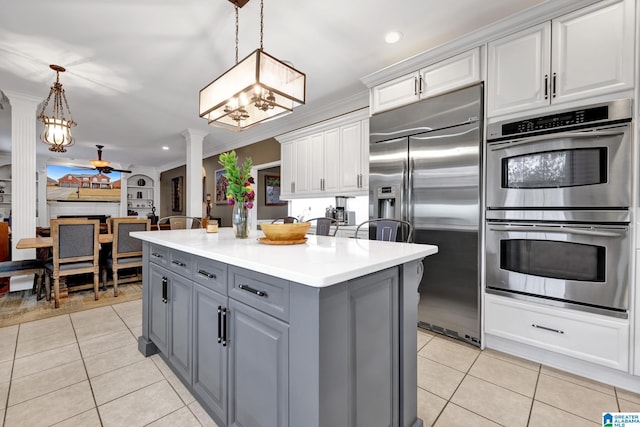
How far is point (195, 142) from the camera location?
5.59 m

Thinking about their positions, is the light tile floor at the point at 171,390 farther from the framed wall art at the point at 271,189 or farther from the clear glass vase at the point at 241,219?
the framed wall art at the point at 271,189

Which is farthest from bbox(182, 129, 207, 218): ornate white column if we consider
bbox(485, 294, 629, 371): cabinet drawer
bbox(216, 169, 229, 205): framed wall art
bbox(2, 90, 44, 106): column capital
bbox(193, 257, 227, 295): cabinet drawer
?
bbox(485, 294, 629, 371): cabinet drawer

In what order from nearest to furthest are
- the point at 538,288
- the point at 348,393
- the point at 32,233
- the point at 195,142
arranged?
the point at 348,393 → the point at 538,288 → the point at 32,233 → the point at 195,142

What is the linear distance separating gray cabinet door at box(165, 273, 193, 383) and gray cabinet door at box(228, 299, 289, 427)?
0.48 meters

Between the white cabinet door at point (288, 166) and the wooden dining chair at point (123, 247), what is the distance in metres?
2.07

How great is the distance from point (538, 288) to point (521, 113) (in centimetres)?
129

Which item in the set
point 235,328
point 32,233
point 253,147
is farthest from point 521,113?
point 32,233

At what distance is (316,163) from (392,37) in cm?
195

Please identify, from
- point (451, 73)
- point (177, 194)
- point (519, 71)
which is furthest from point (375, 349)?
point (177, 194)

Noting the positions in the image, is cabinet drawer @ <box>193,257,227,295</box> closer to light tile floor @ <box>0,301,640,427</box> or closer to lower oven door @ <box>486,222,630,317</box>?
light tile floor @ <box>0,301,640,427</box>

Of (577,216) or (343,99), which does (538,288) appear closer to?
(577,216)

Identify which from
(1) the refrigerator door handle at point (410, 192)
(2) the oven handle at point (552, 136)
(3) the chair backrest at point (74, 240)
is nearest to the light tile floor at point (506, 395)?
(1) the refrigerator door handle at point (410, 192)

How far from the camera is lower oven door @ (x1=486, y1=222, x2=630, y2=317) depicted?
175 centimetres

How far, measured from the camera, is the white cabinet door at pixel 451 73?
231cm
